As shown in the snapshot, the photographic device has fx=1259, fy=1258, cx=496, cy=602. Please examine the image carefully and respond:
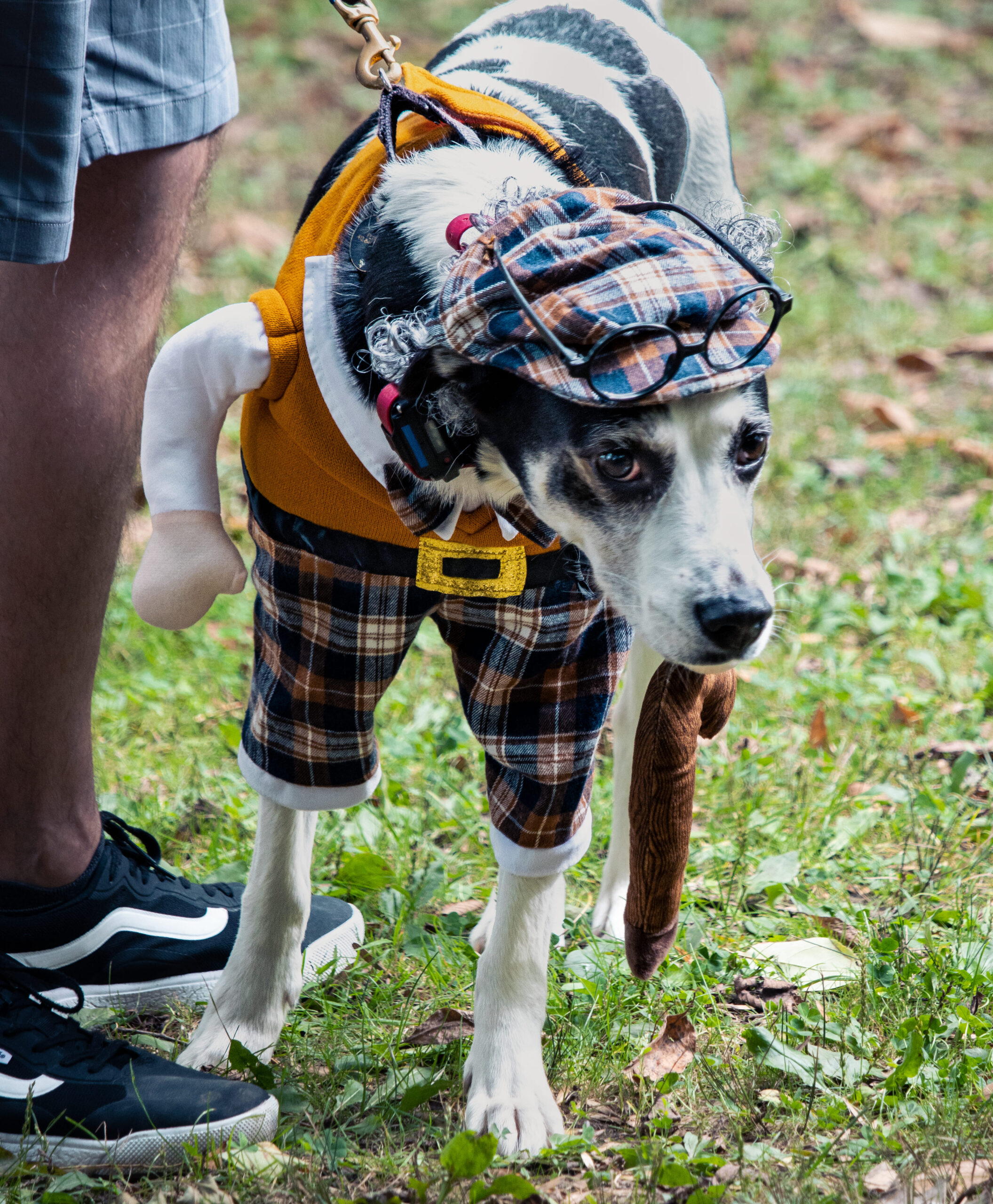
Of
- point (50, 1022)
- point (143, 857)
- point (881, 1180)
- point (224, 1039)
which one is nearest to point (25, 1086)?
point (50, 1022)

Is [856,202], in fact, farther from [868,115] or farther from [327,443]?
[327,443]

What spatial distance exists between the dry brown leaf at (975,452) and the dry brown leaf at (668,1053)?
2689mm

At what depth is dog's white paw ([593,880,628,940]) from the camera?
2355 millimetres

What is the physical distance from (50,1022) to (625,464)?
1210 mm

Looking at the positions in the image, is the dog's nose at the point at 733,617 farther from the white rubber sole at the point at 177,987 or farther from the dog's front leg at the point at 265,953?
the white rubber sole at the point at 177,987

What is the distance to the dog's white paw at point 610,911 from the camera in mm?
2355

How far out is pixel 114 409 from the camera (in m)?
2.01

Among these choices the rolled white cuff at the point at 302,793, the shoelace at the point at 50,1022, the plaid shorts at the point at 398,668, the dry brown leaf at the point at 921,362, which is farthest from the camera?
the dry brown leaf at the point at 921,362

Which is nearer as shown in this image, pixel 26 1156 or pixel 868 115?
pixel 26 1156

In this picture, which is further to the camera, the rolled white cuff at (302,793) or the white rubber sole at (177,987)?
the white rubber sole at (177,987)

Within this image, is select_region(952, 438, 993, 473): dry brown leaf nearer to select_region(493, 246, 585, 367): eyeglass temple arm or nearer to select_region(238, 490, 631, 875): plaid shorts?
select_region(238, 490, 631, 875): plaid shorts

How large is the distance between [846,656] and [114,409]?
1.98 meters

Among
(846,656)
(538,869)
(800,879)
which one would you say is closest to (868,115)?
(846,656)

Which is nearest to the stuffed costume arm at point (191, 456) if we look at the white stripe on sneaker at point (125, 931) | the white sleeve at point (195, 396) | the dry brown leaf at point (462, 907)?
the white sleeve at point (195, 396)
